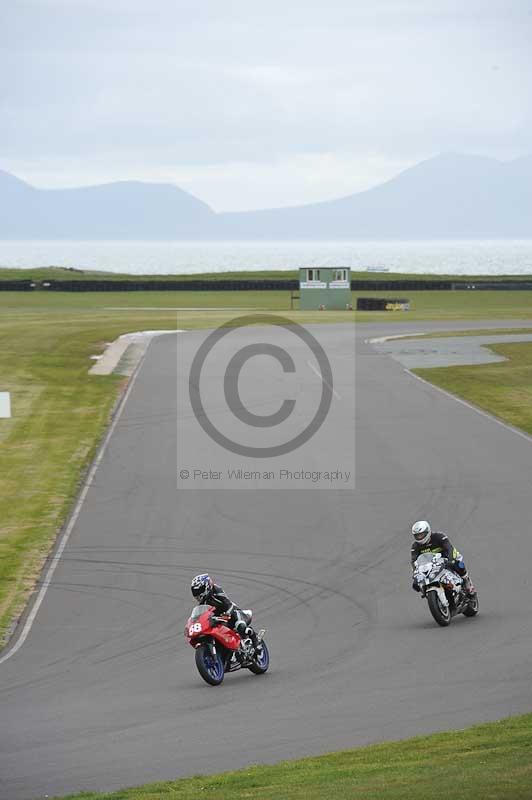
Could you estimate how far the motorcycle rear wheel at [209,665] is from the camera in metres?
14.9

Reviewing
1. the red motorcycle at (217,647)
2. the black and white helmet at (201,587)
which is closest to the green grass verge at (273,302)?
the red motorcycle at (217,647)

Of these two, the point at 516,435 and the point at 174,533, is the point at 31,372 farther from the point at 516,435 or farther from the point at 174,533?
the point at 174,533

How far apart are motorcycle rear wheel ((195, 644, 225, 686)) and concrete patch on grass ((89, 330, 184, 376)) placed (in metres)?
37.7

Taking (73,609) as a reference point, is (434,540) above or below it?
above

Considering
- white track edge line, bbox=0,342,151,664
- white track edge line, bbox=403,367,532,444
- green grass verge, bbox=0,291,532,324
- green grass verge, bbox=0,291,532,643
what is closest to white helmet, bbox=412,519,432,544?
white track edge line, bbox=0,342,151,664

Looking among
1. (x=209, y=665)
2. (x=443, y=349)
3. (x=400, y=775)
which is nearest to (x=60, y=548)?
(x=209, y=665)

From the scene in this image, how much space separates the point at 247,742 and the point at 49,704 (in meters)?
3.05

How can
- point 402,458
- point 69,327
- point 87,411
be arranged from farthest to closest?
point 69,327 → point 87,411 → point 402,458

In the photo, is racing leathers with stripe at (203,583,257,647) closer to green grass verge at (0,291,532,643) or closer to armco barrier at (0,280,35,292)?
green grass verge at (0,291,532,643)

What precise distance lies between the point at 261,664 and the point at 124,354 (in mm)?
45747

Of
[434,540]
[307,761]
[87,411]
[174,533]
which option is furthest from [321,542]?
[87,411]

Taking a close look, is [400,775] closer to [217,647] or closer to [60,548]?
[217,647]

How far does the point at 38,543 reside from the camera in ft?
78.2

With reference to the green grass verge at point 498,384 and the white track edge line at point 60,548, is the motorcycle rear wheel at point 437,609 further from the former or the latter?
the green grass verge at point 498,384
